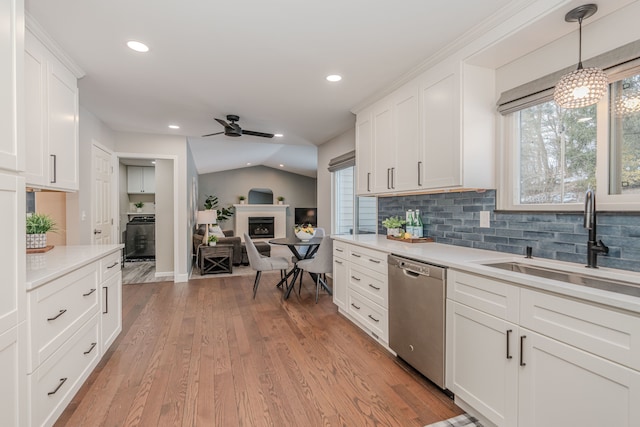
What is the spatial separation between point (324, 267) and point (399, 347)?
1.74 metres

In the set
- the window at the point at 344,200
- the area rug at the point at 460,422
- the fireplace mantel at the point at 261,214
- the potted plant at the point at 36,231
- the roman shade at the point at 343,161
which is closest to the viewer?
the area rug at the point at 460,422

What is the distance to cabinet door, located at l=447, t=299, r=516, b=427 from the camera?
61.0 inches

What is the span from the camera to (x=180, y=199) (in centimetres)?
516

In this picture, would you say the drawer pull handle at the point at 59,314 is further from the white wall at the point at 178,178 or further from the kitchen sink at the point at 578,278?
the white wall at the point at 178,178

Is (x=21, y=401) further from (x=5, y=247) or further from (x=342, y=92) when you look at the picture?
(x=342, y=92)

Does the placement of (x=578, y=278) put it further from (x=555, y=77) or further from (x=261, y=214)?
(x=261, y=214)

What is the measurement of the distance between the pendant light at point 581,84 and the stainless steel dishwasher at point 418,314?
1145mm

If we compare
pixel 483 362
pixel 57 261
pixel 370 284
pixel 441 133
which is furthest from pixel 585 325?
pixel 57 261

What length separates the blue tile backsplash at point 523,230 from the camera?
1619 millimetres

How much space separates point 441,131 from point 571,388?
69.9 inches

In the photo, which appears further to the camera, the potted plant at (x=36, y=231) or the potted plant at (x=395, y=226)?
the potted plant at (x=395, y=226)

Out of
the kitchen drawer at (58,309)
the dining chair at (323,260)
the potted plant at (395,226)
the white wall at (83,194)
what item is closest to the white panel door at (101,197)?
the white wall at (83,194)

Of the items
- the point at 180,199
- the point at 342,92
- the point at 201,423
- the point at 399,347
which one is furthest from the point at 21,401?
the point at 180,199

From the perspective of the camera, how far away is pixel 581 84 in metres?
1.60
